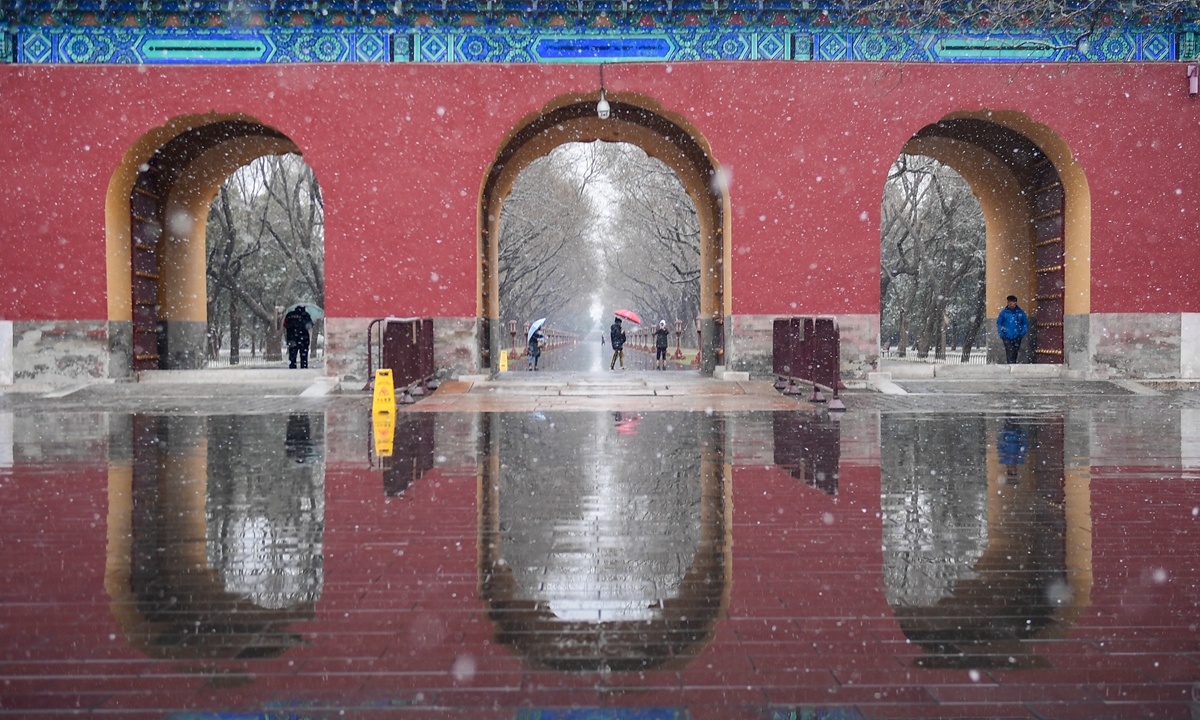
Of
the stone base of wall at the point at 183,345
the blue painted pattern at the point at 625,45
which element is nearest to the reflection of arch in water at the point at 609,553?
the blue painted pattern at the point at 625,45

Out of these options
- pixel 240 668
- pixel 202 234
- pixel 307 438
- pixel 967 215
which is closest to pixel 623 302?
pixel 967 215

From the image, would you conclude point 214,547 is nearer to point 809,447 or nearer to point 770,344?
point 809,447

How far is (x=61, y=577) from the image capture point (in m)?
3.97

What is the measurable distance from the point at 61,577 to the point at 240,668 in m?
1.59

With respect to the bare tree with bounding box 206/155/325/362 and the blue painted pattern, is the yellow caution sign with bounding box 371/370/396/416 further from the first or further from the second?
the bare tree with bounding box 206/155/325/362

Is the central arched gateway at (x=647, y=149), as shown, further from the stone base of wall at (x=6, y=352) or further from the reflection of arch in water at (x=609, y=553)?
the reflection of arch in water at (x=609, y=553)

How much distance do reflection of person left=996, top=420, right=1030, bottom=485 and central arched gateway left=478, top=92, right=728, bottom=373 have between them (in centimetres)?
660

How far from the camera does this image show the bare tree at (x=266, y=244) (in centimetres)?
2756

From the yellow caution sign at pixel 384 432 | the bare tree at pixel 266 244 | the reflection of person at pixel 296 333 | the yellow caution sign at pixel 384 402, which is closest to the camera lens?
the yellow caution sign at pixel 384 432

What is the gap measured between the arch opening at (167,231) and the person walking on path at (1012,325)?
13.0m

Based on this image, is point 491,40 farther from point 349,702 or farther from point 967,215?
point 967,215

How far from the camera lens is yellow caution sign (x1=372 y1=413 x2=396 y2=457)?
7930 mm

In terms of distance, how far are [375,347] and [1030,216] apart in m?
12.4

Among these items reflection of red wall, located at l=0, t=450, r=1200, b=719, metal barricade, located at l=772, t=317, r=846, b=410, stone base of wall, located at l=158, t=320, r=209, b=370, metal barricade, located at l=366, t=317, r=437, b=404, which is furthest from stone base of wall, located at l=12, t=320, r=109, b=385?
metal barricade, located at l=772, t=317, r=846, b=410
